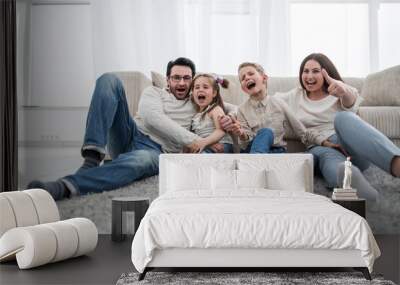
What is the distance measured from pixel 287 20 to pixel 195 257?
321 centimetres

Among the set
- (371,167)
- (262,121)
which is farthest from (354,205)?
(262,121)

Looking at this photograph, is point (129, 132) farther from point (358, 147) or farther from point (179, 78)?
point (358, 147)

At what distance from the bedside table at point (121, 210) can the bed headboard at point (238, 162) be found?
1.15 feet

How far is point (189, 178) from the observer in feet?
19.6

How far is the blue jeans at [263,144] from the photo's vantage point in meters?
6.55

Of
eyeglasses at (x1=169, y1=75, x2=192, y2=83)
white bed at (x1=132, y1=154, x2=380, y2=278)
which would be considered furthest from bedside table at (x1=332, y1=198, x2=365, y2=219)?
eyeglasses at (x1=169, y1=75, x2=192, y2=83)

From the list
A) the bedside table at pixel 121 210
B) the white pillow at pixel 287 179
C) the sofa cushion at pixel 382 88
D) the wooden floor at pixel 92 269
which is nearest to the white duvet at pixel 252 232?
the wooden floor at pixel 92 269

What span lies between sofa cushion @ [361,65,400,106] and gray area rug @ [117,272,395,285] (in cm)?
243

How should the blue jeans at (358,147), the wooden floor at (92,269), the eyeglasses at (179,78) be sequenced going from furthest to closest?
the eyeglasses at (179,78) → the blue jeans at (358,147) → the wooden floor at (92,269)

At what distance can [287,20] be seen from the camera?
6.63 meters

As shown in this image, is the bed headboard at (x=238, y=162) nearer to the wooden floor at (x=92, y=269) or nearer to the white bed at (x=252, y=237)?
the wooden floor at (x=92, y=269)

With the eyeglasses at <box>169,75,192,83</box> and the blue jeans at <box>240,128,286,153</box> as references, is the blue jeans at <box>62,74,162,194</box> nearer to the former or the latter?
the eyeglasses at <box>169,75,192,83</box>

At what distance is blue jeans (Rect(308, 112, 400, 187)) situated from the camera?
6527mm

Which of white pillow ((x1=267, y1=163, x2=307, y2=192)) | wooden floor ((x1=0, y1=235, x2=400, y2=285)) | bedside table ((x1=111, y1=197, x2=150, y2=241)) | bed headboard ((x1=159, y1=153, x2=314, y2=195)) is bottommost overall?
wooden floor ((x1=0, y1=235, x2=400, y2=285))
